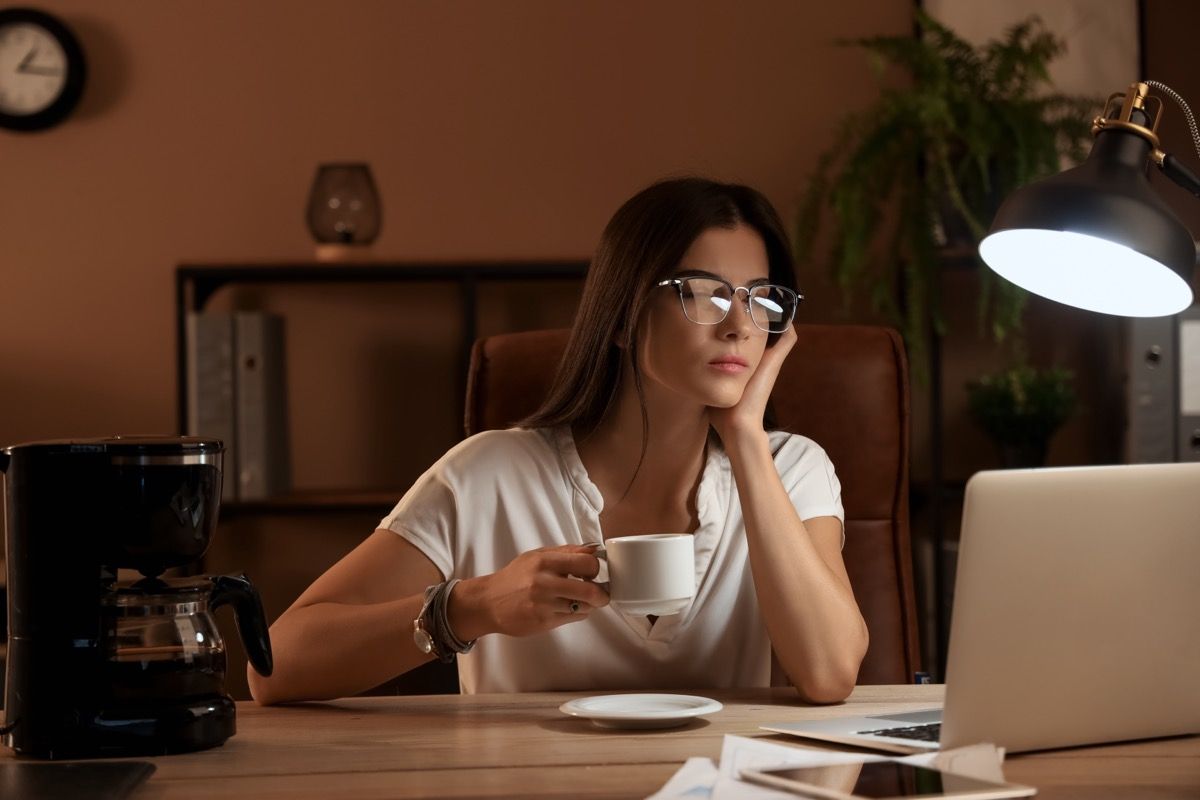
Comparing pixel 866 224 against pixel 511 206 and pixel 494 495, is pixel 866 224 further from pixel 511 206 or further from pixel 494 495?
pixel 494 495

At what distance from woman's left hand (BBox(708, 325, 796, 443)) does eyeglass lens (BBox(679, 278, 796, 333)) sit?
0.06 metres

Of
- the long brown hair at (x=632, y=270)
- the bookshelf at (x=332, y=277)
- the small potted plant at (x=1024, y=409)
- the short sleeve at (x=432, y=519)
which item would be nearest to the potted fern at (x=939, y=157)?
the small potted plant at (x=1024, y=409)

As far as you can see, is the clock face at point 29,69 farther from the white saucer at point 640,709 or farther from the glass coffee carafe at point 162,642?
the white saucer at point 640,709

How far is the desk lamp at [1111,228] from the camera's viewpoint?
42.4 inches

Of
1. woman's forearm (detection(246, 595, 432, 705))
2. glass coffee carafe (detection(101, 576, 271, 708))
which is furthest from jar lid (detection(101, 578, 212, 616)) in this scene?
woman's forearm (detection(246, 595, 432, 705))

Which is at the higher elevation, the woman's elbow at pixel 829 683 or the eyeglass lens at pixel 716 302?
the eyeglass lens at pixel 716 302

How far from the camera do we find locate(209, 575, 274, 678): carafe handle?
120cm

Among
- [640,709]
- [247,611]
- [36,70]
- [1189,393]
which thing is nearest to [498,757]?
[640,709]

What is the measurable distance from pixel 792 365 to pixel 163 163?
6.00 feet

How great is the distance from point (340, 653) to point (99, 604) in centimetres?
32

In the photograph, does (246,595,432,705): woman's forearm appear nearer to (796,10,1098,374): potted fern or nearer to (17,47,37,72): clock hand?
(796,10,1098,374): potted fern

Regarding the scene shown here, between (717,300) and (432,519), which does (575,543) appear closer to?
(432,519)

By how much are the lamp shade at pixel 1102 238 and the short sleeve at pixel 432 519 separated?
2.41ft

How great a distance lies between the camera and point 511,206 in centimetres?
317
